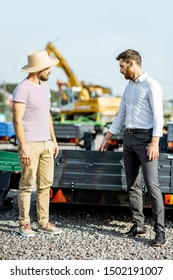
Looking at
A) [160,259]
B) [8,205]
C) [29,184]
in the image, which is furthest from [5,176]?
[160,259]

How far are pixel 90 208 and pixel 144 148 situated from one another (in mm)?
1872

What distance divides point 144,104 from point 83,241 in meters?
1.37

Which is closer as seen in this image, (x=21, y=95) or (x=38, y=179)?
(x=21, y=95)

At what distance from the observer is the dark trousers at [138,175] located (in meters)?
4.94

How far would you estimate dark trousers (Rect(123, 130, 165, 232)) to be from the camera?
16.2ft

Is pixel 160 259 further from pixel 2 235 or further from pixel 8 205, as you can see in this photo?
pixel 8 205

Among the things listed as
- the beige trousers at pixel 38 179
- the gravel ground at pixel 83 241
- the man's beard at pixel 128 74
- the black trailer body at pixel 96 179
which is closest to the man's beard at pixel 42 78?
A: the beige trousers at pixel 38 179

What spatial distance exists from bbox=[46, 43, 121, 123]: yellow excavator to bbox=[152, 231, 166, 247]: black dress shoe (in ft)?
71.0

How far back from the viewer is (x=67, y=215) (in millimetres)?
6238

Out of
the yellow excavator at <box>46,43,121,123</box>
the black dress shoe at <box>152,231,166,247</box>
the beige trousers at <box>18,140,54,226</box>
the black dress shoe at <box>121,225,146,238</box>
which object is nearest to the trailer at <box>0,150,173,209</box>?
the black dress shoe at <box>121,225,146,238</box>

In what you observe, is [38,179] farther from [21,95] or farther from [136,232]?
[136,232]

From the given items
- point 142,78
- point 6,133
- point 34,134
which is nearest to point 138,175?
point 142,78

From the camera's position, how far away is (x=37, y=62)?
5051mm

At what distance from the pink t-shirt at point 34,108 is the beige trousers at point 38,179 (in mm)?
93
